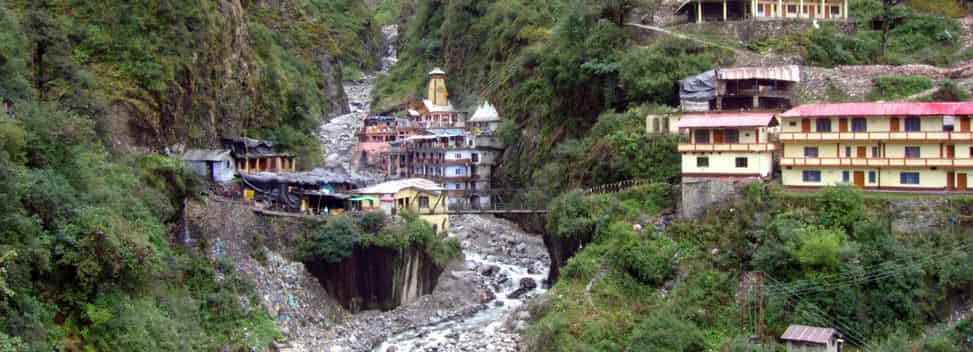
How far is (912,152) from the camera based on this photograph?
40.6 meters

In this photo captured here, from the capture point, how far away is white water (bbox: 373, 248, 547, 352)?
4259 centimetres

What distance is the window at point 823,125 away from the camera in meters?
41.8

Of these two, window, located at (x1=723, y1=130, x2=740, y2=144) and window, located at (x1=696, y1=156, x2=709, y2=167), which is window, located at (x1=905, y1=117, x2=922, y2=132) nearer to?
window, located at (x1=723, y1=130, x2=740, y2=144)

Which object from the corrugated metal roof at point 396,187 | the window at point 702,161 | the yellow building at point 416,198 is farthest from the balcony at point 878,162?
the corrugated metal roof at point 396,187

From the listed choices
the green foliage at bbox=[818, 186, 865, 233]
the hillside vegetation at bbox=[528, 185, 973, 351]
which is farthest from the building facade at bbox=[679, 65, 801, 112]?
the green foliage at bbox=[818, 186, 865, 233]

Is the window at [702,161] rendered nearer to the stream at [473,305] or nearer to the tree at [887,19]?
the stream at [473,305]

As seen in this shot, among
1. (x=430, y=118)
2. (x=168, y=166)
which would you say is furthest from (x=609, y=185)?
(x=430, y=118)

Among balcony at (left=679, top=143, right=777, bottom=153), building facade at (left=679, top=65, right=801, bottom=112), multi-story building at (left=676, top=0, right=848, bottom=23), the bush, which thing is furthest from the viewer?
multi-story building at (left=676, top=0, right=848, bottom=23)

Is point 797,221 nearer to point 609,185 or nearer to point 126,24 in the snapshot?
point 609,185

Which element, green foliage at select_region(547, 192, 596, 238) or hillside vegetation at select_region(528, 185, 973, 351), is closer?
hillside vegetation at select_region(528, 185, 973, 351)

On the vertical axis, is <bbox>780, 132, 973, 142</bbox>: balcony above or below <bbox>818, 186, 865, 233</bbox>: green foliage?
above

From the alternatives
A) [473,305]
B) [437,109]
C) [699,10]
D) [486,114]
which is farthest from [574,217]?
[437,109]

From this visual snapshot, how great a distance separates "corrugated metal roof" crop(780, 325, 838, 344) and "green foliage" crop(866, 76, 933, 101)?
1843cm

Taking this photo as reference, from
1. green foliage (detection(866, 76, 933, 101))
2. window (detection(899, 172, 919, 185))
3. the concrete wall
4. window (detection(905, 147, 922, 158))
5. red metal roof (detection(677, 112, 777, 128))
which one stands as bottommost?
the concrete wall
